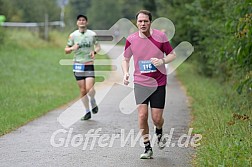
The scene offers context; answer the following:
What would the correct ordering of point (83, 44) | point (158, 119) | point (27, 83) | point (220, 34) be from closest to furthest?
point (158, 119), point (83, 44), point (220, 34), point (27, 83)

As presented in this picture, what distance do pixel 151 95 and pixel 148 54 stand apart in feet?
1.99

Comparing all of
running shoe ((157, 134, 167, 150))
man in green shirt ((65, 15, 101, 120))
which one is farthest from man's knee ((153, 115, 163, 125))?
man in green shirt ((65, 15, 101, 120))

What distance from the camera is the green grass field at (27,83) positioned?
45.5 ft

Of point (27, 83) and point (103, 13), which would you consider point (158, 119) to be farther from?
point (103, 13)

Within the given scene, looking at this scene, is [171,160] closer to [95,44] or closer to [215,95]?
[95,44]

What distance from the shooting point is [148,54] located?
8719 mm

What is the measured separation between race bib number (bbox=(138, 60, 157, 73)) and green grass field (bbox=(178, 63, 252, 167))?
4.54ft

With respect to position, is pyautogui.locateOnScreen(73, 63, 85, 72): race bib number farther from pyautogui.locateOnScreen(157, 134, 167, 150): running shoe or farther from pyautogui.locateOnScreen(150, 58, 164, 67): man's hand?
pyautogui.locateOnScreen(150, 58, 164, 67): man's hand

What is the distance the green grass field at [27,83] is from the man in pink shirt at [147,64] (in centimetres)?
334

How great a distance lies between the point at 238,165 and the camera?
292 inches

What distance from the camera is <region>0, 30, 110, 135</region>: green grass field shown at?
45.5 feet

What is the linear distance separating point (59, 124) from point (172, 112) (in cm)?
343

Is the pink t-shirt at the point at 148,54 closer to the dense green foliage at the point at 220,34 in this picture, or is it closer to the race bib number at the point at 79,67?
the dense green foliage at the point at 220,34

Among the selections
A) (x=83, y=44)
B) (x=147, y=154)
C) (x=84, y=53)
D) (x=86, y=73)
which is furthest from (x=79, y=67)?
(x=147, y=154)
